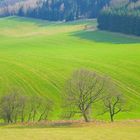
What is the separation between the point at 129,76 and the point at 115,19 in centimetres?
8518

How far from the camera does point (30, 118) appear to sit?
68.3 metres

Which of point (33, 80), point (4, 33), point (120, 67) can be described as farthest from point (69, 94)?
point (4, 33)

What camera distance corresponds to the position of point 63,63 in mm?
106812

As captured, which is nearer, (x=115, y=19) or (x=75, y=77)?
(x=75, y=77)

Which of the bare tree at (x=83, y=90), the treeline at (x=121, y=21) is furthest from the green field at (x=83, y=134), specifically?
the treeline at (x=121, y=21)

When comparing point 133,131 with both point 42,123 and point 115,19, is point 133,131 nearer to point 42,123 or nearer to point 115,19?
point 42,123

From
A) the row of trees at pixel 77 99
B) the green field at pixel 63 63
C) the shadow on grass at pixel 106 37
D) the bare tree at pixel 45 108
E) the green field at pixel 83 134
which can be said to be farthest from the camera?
the shadow on grass at pixel 106 37

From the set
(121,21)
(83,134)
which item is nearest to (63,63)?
(83,134)

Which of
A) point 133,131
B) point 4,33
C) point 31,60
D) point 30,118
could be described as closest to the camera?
point 133,131

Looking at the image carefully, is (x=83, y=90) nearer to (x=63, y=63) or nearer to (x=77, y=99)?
(x=77, y=99)

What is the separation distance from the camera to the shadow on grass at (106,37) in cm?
14888

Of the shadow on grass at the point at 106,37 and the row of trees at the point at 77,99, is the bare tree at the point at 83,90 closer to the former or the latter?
the row of trees at the point at 77,99

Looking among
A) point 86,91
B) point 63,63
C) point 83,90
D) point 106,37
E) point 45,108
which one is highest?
point 83,90

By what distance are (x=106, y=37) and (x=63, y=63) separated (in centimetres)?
5612
